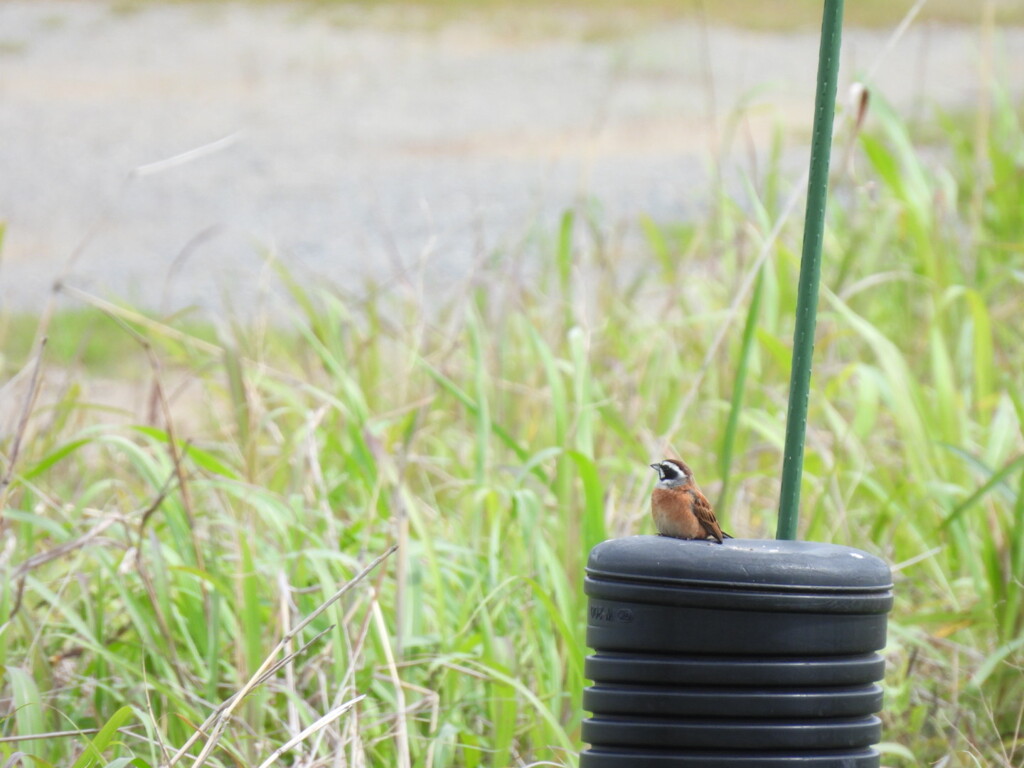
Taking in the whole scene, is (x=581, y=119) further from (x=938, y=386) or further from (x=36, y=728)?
(x=36, y=728)

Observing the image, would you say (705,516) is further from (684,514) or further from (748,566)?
(748,566)

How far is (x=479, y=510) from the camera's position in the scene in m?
2.47

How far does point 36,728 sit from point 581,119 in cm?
1327

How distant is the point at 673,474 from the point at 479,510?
108 centimetres

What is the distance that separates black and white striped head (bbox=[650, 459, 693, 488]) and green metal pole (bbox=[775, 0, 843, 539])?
0.40ft

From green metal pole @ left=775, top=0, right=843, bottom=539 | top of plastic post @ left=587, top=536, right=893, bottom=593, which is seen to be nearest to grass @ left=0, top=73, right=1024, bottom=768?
top of plastic post @ left=587, top=536, right=893, bottom=593

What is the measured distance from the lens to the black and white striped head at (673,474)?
1384 millimetres

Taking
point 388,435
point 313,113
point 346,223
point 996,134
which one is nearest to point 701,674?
point 388,435

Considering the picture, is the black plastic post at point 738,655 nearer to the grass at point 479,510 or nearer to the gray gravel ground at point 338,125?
the grass at point 479,510

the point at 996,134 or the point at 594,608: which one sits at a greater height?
the point at 996,134

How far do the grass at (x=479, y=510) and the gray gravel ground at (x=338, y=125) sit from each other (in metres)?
0.47

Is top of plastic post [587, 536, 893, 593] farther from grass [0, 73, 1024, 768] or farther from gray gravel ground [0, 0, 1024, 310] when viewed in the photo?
gray gravel ground [0, 0, 1024, 310]

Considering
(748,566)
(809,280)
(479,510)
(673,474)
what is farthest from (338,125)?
(748,566)

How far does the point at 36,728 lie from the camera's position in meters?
1.71
